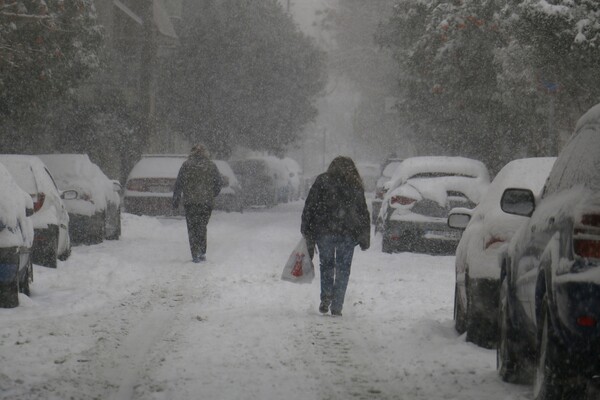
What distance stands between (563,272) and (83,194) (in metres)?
13.4

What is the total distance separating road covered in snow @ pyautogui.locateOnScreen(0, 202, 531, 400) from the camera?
22.4ft

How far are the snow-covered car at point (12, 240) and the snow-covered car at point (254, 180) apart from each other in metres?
24.3

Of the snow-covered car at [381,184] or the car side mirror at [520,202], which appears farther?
the snow-covered car at [381,184]

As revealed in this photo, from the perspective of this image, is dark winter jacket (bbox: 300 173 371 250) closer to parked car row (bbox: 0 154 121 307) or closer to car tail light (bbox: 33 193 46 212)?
parked car row (bbox: 0 154 121 307)

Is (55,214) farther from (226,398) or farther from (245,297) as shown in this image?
(226,398)

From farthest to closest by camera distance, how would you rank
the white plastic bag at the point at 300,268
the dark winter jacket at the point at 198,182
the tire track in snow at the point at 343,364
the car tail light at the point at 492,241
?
the dark winter jacket at the point at 198,182, the white plastic bag at the point at 300,268, the car tail light at the point at 492,241, the tire track in snow at the point at 343,364

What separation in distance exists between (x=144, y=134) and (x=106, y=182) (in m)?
19.4

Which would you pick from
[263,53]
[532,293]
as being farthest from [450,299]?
[263,53]

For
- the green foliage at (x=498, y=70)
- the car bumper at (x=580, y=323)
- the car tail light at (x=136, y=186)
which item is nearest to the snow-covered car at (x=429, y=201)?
the green foliage at (x=498, y=70)

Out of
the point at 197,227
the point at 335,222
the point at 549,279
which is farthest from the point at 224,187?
the point at 549,279

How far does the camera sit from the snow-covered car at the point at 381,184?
2365cm

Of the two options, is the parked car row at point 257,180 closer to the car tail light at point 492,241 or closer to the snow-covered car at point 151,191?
the snow-covered car at point 151,191

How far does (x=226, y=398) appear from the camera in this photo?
6434 millimetres

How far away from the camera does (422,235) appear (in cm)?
1661
